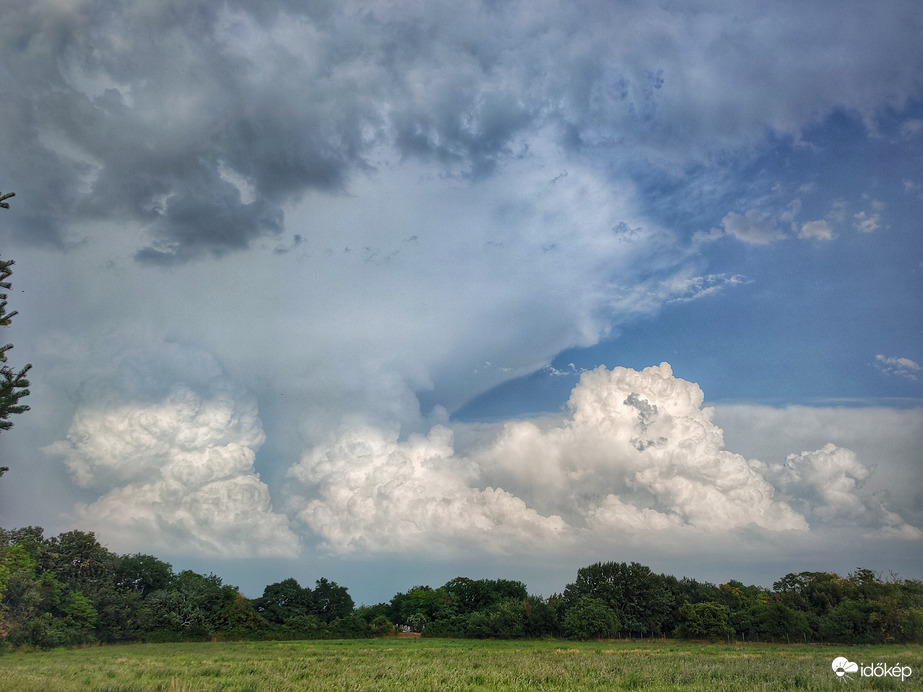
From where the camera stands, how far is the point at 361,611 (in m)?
97.4

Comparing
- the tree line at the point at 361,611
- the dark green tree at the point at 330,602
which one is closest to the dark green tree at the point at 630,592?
the tree line at the point at 361,611

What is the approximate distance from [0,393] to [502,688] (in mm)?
22271

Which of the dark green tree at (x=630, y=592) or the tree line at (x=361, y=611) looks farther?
the dark green tree at (x=630, y=592)

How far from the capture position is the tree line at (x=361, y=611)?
65.4 metres

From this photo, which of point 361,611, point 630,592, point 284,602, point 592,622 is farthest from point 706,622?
point 284,602

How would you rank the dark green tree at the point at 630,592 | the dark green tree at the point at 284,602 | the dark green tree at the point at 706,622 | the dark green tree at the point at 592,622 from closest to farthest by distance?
1. the dark green tree at the point at 706,622
2. the dark green tree at the point at 592,622
3. the dark green tree at the point at 630,592
4. the dark green tree at the point at 284,602

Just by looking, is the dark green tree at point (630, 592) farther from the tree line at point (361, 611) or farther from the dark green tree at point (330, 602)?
the dark green tree at point (330, 602)

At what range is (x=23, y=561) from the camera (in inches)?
2509

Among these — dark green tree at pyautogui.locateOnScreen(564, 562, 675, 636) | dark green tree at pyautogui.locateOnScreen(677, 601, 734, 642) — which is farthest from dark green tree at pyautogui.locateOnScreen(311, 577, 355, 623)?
dark green tree at pyautogui.locateOnScreen(677, 601, 734, 642)

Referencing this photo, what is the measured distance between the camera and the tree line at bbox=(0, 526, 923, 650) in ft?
214

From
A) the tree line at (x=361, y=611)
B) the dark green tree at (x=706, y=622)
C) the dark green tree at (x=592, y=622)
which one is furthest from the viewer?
the dark green tree at (x=592, y=622)

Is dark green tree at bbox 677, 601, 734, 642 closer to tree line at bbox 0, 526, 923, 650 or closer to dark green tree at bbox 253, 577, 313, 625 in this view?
tree line at bbox 0, 526, 923, 650

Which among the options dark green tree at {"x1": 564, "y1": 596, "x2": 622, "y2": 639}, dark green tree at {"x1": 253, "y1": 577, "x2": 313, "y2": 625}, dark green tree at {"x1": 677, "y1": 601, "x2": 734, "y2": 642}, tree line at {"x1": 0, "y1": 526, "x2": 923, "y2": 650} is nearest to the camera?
tree line at {"x1": 0, "y1": 526, "x2": 923, "y2": 650}

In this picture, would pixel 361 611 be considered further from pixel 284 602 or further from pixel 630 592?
pixel 630 592
